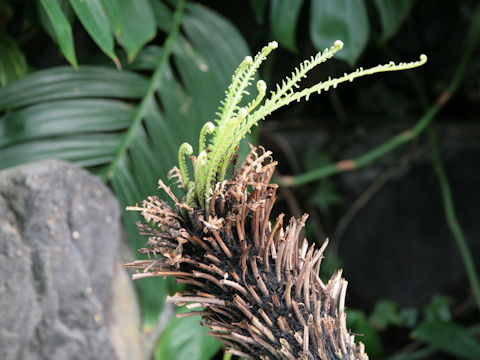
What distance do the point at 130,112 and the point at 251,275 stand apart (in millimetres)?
820

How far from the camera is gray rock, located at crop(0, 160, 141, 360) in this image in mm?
793

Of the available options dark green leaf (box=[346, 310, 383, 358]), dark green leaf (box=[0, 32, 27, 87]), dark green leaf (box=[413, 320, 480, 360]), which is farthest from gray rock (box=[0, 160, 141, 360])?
dark green leaf (box=[413, 320, 480, 360])

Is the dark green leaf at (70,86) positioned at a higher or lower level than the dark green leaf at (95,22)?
higher

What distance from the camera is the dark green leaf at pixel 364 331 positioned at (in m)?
1.26

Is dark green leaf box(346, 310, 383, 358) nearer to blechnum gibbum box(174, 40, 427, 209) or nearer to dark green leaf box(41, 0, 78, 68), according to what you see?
dark green leaf box(41, 0, 78, 68)

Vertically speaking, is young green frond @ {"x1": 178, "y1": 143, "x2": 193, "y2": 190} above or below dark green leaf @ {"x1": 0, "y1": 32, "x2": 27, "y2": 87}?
below

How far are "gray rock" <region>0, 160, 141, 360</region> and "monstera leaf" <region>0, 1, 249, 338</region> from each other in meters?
0.11

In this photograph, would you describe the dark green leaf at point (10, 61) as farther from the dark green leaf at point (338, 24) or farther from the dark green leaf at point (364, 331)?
the dark green leaf at point (364, 331)

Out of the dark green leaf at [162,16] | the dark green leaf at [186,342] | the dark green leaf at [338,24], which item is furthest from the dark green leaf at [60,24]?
the dark green leaf at [186,342]

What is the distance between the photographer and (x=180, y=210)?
322mm

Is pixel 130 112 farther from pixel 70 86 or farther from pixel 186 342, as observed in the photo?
pixel 186 342

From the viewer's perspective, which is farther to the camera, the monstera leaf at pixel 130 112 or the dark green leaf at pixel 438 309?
the dark green leaf at pixel 438 309

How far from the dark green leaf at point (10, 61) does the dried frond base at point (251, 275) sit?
955 mm

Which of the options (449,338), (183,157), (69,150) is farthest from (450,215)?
(183,157)
